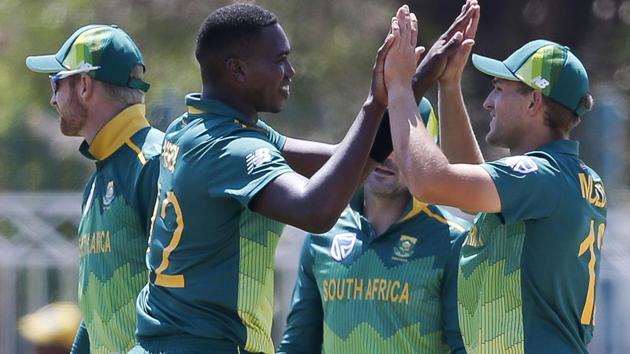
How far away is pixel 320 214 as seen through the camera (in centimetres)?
438

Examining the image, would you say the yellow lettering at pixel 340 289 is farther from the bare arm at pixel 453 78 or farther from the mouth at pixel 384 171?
the bare arm at pixel 453 78

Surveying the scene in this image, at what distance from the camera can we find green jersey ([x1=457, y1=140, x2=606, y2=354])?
4.86 metres

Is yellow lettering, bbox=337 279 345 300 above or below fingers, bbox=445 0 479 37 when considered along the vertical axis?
below

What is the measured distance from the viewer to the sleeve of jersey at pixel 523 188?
4816 millimetres

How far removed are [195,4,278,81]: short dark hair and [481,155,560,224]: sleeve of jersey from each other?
32.3 inches

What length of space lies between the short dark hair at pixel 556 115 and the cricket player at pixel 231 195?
60 cm

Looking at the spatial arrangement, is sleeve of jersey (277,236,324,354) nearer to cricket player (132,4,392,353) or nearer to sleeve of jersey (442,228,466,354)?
sleeve of jersey (442,228,466,354)

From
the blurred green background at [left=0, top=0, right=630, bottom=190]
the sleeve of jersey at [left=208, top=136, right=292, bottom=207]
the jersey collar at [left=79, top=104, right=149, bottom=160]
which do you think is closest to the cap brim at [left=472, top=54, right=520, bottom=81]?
the sleeve of jersey at [left=208, top=136, right=292, bottom=207]

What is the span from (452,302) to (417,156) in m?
0.95

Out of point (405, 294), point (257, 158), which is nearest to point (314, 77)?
point (405, 294)

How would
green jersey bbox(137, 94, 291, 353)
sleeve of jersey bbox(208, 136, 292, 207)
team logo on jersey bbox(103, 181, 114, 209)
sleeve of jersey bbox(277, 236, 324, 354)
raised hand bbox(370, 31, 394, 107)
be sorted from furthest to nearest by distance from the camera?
sleeve of jersey bbox(277, 236, 324, 354)
team logo on jersey bbox(103, 181, 114, 209)
raised hand bbox(370, 31, 394, 107)
green jersey bbox(137, 94, 291, 353)
sleeve of jersey bbox(208, 136, 292, 207)

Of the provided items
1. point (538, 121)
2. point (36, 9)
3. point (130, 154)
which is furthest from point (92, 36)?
point (36, 9)

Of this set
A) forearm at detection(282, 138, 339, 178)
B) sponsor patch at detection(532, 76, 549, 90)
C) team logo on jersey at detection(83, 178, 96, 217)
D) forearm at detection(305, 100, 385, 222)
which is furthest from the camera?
team logo on jersey at detection(83, 178, 96, 217)

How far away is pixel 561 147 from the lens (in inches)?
199
